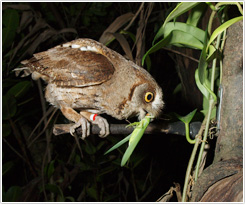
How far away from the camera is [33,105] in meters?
2.41

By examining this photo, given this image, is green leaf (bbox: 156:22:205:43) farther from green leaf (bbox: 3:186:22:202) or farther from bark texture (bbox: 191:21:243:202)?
green leaf (bbox: 3:186:22:202)

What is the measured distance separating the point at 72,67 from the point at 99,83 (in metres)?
0.16

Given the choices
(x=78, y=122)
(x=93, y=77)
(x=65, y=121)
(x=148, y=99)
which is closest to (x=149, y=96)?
(x=148, y=99)

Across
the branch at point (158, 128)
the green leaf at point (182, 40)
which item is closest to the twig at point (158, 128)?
the branch at point (158, 128)

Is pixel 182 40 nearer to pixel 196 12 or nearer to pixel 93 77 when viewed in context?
pixel 196 12

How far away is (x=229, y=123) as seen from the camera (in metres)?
0.88

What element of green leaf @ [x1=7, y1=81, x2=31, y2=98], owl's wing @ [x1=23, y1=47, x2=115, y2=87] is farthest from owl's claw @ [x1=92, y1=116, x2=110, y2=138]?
green leaf @ [x1=7, y1=81, x2=31, y2=98]

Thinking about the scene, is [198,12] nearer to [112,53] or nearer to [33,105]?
[112,53]

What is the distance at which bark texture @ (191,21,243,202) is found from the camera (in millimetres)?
760

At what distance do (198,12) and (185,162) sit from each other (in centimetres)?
176

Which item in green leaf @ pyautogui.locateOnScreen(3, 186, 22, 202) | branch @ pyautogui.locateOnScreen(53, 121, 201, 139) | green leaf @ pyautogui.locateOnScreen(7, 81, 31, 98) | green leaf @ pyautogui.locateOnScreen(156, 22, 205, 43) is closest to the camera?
green leaf @ pyautogui.locateOnScreen(156, 22, 205, 43)

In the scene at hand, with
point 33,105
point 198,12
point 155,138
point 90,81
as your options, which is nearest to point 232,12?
point 198,12

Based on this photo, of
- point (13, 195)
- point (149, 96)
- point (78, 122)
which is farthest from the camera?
point (13, 195)

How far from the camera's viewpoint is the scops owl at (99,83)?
1118 millimetres
